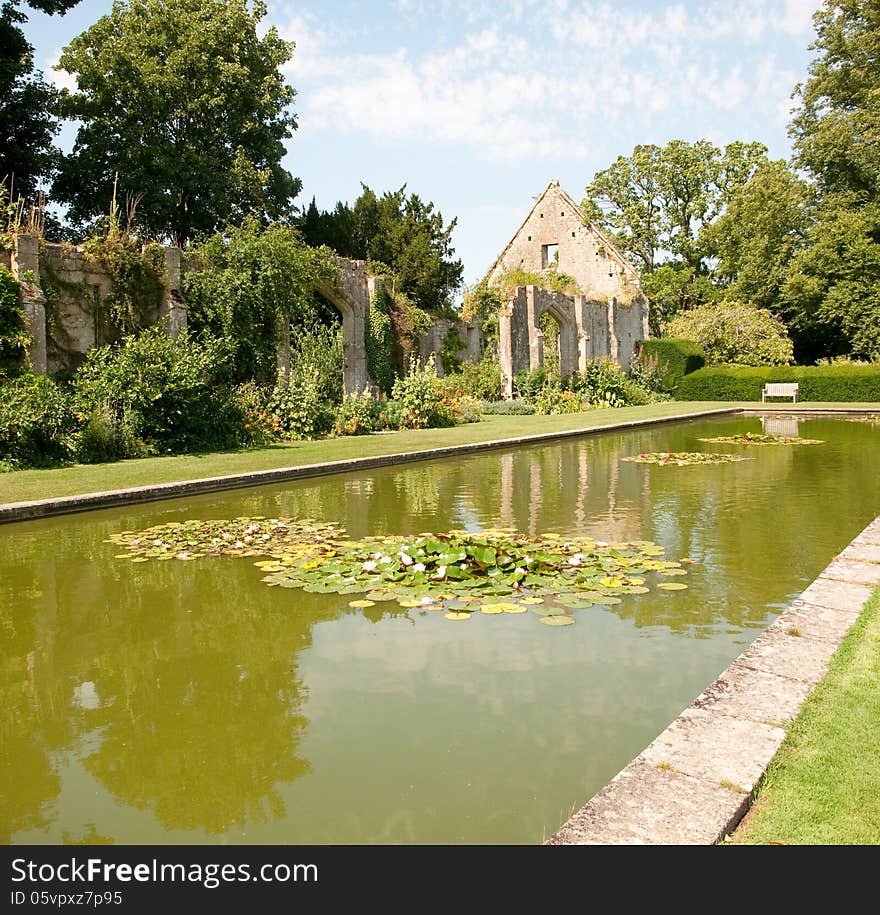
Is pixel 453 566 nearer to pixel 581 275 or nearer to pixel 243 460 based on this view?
pixel 243 460

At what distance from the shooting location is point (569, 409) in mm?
24109

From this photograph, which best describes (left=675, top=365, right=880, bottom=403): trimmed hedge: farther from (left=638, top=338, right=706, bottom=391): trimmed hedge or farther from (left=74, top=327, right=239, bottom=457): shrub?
(left=74, top=327, right=239, bottom=457): shrub

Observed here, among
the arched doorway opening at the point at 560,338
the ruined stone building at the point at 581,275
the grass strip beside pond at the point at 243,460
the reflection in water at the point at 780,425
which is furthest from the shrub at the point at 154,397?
the ruined stone building at the point at 581,275

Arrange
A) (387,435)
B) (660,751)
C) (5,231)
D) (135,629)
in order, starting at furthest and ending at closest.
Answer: (387,435)
(5,231)
(135,629)
(660,751)

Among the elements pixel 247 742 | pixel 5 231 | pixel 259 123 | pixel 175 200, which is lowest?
pixel 247 742

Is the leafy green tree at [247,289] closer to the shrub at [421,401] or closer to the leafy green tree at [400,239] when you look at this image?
the shrub at [421,401]

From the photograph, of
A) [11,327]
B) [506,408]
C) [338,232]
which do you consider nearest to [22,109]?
[338,232]

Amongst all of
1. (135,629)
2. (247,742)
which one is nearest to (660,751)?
(247,742)

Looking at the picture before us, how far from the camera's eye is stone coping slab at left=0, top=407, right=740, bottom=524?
802 centimetres

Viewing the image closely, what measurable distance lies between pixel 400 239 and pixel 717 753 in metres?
22.4

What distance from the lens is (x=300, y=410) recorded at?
15375mm

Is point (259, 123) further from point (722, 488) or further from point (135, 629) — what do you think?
point (135, 629)
